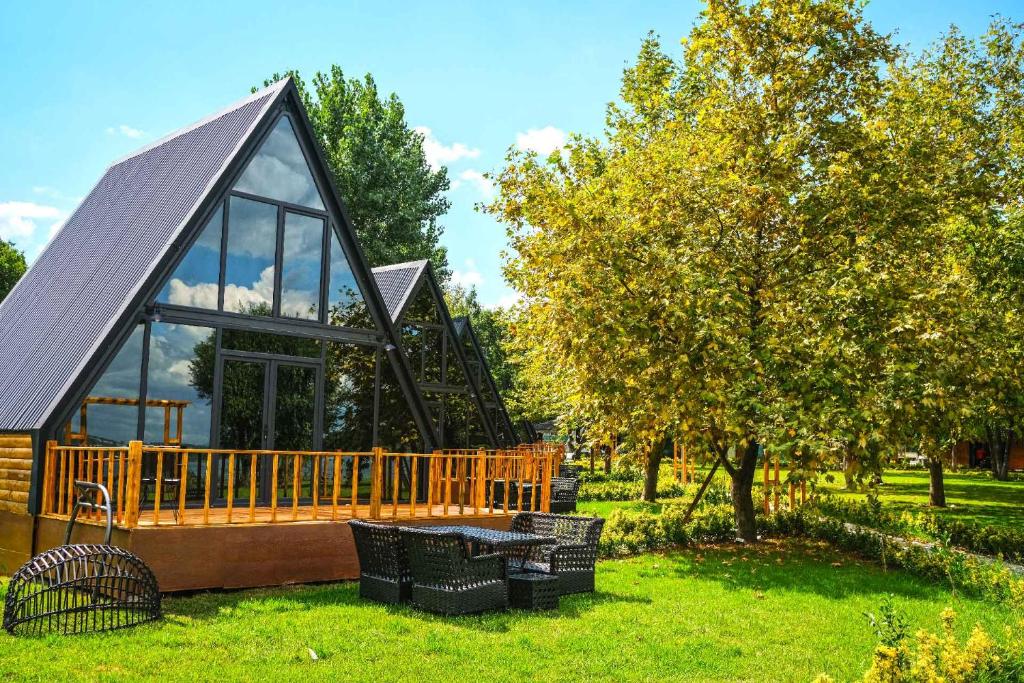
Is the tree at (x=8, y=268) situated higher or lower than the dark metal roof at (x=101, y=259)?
higher

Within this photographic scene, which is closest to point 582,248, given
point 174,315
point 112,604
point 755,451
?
point 755,451

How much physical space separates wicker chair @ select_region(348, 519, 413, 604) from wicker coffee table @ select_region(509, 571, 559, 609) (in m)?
1.18

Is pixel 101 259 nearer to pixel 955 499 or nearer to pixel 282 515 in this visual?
pixel 282 515

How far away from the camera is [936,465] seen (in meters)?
25.0

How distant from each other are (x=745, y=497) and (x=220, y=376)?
31.0ft

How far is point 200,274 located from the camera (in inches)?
543

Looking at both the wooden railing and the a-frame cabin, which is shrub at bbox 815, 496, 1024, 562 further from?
the a-frame cabin

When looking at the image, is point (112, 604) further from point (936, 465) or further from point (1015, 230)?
point (936, 465)

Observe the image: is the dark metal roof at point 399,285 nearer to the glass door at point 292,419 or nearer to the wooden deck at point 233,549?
the glass door at point 292,419

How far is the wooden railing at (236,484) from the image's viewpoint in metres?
10.9

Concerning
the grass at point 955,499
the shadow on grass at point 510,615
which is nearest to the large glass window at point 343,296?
the shadow on grass at point 510,615

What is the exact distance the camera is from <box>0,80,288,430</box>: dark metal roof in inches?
500

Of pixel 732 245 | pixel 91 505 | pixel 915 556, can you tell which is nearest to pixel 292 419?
pixel 91 505

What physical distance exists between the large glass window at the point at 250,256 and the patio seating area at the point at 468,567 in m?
5.28
